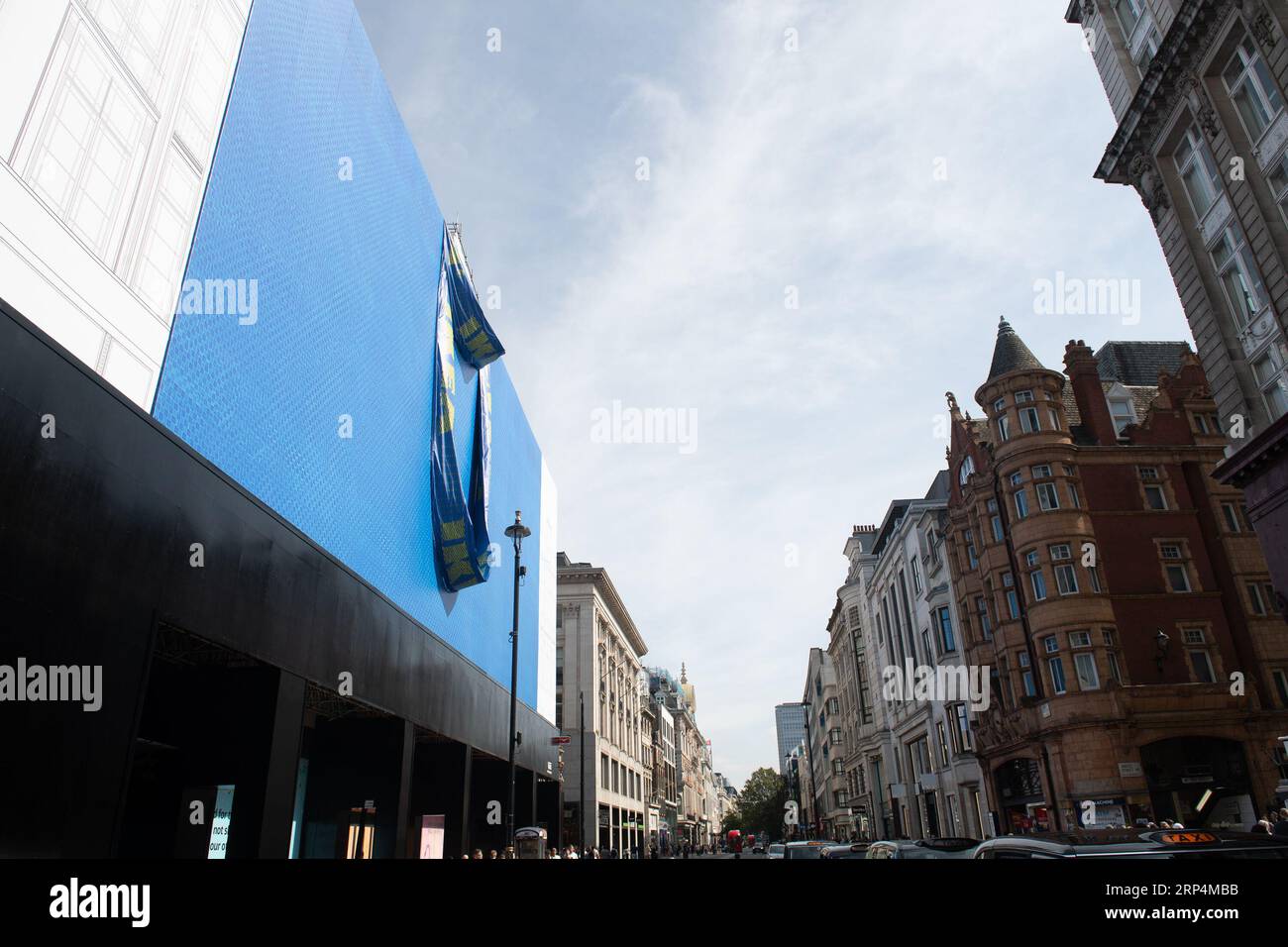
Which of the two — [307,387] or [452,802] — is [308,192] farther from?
[452,802]

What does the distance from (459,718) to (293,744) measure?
11683 mm

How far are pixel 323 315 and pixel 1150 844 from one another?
17933 mm

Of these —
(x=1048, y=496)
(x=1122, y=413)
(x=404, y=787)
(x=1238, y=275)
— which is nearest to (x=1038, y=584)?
(x=1048, y=496)

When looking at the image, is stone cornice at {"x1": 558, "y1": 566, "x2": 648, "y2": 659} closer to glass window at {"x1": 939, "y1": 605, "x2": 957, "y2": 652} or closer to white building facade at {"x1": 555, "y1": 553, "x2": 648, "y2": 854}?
white building facade at {"x1": 555, "y1": 553, "x2": 648, "y2": 854}

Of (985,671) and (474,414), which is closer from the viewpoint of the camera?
(474,414)

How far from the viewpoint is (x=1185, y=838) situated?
697 centimetres

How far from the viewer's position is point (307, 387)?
1739 centimetres

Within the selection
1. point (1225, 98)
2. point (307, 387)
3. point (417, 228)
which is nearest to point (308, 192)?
point (307, 387)

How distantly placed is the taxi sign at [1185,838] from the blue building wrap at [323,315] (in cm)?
1232

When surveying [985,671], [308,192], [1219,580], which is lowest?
[985,671]

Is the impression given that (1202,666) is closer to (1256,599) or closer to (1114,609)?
(1256,599)

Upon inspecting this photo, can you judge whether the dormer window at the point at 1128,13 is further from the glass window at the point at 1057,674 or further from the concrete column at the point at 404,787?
the concrete column at the point at 404,787

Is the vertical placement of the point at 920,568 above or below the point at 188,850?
above

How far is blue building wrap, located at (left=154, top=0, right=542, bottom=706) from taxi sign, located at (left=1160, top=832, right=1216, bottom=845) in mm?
12324
